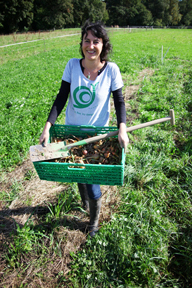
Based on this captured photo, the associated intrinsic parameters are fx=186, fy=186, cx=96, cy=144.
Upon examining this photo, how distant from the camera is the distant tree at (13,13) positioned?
110 ft

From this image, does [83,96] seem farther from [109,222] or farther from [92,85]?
[109,222]

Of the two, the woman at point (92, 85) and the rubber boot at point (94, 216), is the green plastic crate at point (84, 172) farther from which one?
the rubber boot at point (94, 216)

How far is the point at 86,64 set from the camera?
74.9 inches

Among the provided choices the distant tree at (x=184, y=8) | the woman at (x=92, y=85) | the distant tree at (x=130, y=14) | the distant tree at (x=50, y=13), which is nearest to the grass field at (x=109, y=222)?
the woman at (x=92, y=85)

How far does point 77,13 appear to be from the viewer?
167ft

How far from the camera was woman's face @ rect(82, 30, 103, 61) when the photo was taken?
1822 mm

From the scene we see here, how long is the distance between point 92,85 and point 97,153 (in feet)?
2.28

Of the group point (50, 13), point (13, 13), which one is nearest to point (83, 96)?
point (13, 13)

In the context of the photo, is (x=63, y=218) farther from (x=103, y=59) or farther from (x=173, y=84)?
(x=173, y=84)

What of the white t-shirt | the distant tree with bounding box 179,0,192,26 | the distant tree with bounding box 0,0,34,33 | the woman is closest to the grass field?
the woman

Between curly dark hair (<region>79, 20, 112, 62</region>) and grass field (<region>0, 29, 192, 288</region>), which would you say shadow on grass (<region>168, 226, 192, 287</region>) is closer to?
grass field (<region>0, 29, 192, 288</region>)

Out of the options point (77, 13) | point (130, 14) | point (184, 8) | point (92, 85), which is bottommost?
point (92, 85)

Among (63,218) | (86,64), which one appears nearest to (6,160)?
(63,218)

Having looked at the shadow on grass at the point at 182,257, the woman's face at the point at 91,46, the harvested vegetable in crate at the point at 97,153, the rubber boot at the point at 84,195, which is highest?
the woman's face at the point at 91,46
